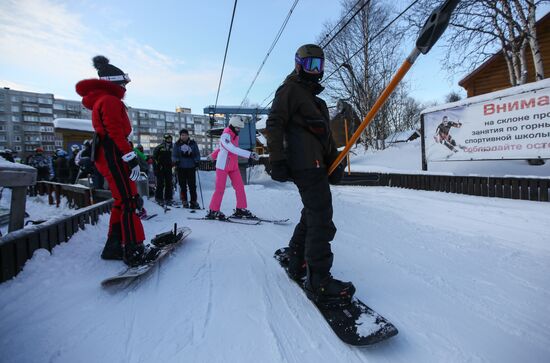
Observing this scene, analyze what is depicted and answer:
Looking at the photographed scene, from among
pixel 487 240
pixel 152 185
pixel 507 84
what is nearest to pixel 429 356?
pixel 487 240

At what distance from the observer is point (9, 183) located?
2.80 metres

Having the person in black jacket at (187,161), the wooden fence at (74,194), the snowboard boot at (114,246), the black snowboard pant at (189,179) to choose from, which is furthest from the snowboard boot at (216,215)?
the snowboard boot at (114,246)

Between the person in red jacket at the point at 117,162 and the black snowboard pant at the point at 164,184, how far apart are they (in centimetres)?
482

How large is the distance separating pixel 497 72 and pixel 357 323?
711 inches

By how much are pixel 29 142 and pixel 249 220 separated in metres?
79.5

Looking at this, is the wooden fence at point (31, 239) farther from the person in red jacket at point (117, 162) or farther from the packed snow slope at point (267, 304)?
Result: the person in red jacket at point (117, 162)

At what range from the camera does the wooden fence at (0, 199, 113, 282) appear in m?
2.33

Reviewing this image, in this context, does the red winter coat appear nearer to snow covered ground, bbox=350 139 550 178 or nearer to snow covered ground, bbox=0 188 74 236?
snow covered ground, bbox=0 188 74 236

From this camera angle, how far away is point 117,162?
2.87m

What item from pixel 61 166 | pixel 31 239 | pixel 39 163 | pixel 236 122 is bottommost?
pixel 31 239

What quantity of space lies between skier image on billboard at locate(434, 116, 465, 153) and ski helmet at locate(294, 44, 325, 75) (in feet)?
25.2

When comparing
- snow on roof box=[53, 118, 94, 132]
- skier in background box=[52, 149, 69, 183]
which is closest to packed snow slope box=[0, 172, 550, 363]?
skier in background box=[52, 149, 69, 183]

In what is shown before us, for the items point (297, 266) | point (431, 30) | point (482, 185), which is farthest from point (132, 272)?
point (482, 185)

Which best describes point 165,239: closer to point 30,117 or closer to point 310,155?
point 310,155
